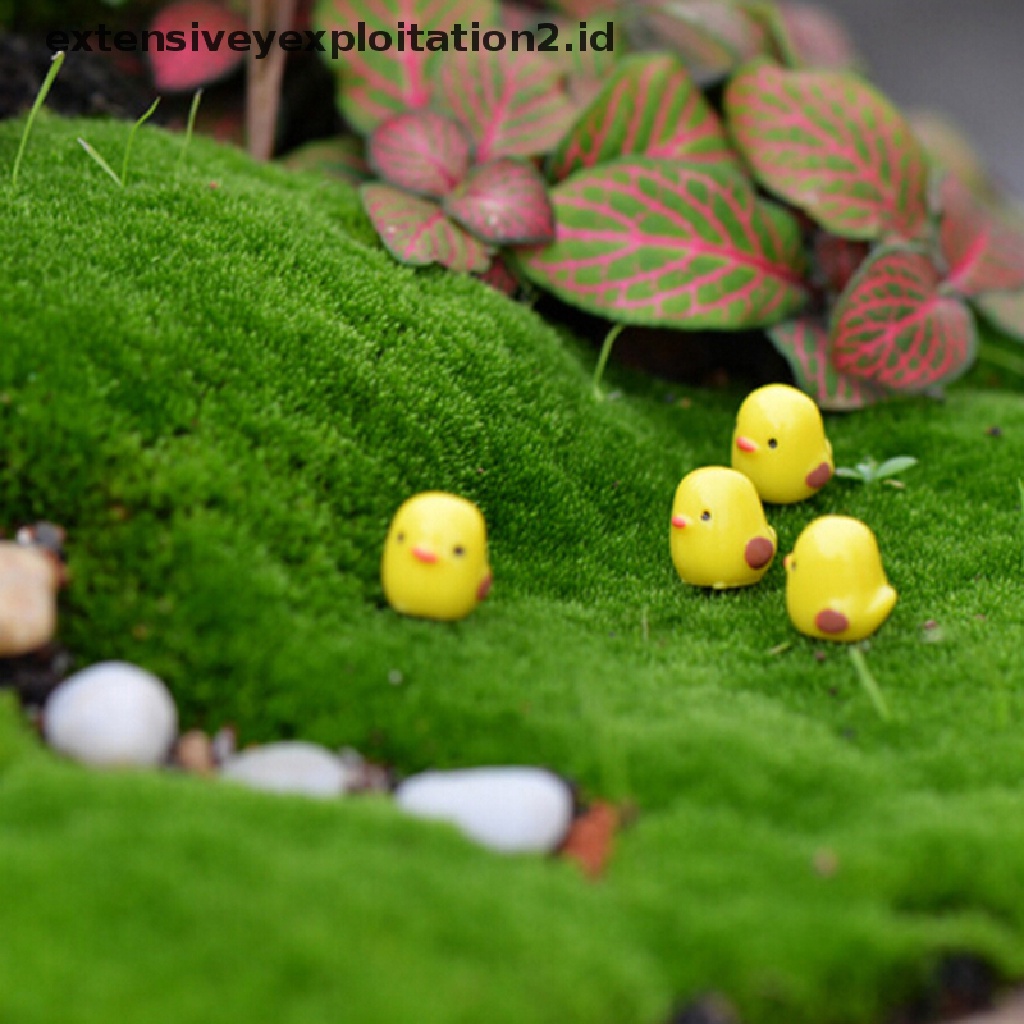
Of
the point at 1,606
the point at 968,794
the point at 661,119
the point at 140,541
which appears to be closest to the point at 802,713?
the point at 968,794

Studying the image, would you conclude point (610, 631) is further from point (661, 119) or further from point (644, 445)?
point (661, 119)

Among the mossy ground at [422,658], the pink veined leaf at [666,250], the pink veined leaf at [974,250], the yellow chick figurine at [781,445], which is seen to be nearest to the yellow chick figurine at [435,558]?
the mossy ground at [422,658]

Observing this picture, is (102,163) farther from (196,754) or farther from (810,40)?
(810,40)

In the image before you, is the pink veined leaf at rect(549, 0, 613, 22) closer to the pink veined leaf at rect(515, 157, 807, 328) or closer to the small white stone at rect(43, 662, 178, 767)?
the pink veined leaf at rect(515, 157, 807, 328)

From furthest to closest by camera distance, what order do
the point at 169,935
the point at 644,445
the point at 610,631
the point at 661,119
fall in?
the point at 661,119 < the point at 644,445 < the point at 610,631 < the point at 169,935

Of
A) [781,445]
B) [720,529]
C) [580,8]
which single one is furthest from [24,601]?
[580,8]

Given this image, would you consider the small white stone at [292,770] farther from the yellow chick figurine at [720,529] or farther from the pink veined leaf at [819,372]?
the pink veined leaf at [819,372]

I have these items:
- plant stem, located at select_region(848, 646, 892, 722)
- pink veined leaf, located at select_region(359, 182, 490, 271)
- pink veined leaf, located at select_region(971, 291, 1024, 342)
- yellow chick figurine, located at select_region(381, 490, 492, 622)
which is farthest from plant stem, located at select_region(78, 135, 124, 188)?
pink veined leaf, located at select_region(971, 291, 1024, 342)
